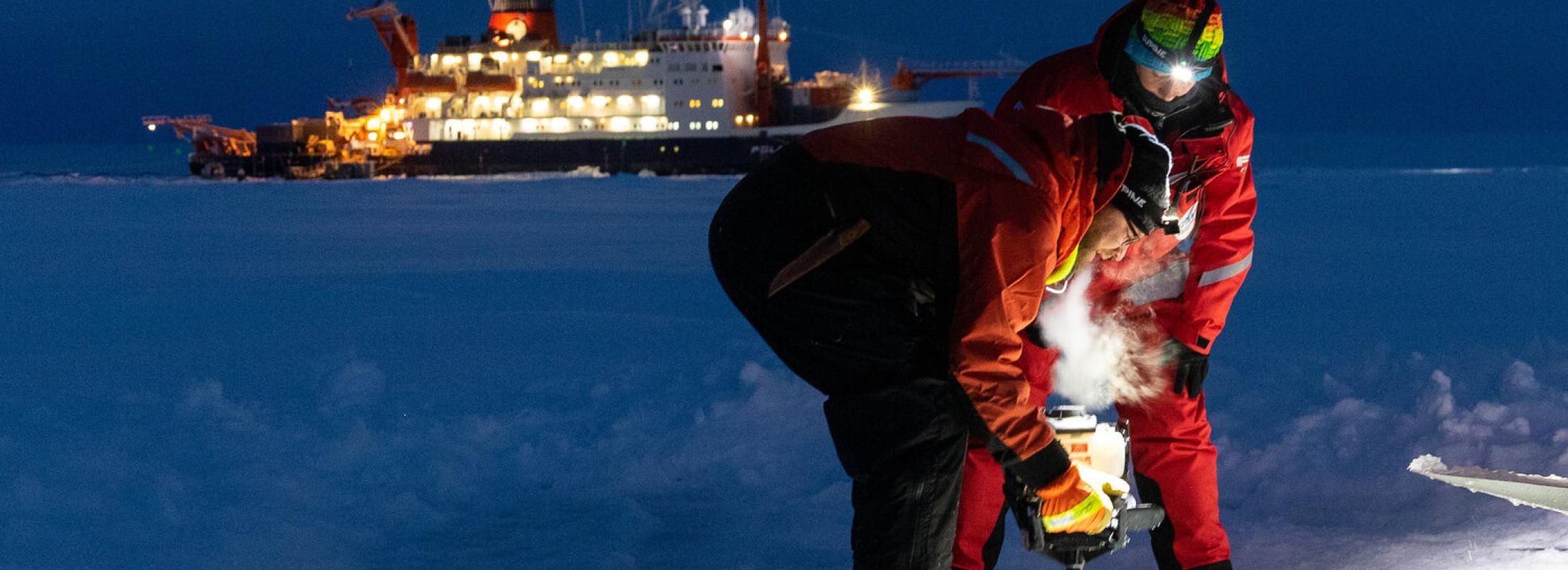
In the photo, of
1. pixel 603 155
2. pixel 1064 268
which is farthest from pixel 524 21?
pixel 1064 268

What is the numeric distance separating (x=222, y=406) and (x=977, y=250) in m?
3.20

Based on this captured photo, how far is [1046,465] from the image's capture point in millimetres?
1874

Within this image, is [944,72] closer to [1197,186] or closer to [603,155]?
[603,155]

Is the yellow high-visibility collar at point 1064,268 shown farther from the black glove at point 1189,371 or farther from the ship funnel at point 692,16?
the ship funnel at point 692,16

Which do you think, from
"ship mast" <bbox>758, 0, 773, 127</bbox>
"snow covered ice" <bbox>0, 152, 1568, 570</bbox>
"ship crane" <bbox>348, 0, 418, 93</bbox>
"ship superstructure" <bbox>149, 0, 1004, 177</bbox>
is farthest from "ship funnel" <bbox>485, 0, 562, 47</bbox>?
"snow covered ice" <bbox>0, 152, 1568, 570</bbox>

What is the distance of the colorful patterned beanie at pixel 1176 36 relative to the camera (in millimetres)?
2367

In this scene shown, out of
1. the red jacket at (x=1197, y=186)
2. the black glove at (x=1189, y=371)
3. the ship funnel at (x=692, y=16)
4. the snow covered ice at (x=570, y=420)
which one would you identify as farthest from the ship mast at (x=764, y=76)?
the black glove at (x=1189, y=371)

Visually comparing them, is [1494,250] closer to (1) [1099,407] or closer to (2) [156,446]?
(1) [1099,407]

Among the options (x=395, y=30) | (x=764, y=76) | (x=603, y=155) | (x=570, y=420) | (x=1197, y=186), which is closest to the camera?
(x=1197, y=186)

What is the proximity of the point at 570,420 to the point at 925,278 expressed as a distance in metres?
2.42

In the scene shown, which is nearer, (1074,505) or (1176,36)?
(1074,505)

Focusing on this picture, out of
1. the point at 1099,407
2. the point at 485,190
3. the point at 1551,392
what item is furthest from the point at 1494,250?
the point at 485,190

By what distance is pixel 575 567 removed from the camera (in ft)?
9.68

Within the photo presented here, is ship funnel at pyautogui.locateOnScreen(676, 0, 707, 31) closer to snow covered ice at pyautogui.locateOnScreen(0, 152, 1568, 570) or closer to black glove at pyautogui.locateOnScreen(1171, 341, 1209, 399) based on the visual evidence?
snow covered ice at pyautogui.locateOnScreen(0, 152, 1568, 570)
